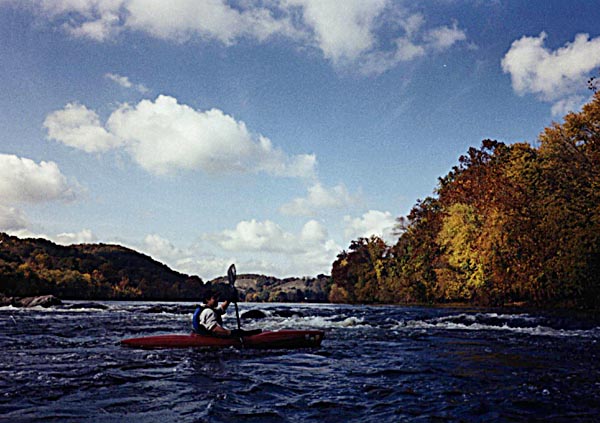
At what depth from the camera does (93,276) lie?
90.9m

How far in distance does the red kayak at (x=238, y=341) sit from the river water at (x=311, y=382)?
0.19 metres

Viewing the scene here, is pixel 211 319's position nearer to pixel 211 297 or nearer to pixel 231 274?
pixel 211 297

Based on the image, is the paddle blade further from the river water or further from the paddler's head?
the river water

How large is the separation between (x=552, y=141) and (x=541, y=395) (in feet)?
81.7

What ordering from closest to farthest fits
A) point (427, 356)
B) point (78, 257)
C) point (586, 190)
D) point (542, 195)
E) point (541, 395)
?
point (541, 395), point (427, 356), point (586, 190), point (542, 195), point (78, 257)

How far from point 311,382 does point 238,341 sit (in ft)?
13.0

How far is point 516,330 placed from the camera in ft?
52.8

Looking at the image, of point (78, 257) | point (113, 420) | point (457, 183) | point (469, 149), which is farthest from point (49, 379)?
point (78, 257)

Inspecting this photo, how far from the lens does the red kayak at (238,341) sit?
11078mm

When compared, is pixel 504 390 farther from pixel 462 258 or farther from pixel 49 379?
pixel 462 258

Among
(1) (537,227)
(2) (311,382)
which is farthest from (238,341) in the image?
(1) (537,227)

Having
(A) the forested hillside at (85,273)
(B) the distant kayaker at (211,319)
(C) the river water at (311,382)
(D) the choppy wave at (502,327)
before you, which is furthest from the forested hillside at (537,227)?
(A) the forested hillside at (85,273)

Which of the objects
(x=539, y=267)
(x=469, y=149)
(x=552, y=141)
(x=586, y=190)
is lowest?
(x=539, y=267)

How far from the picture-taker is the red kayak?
11.1 meters
